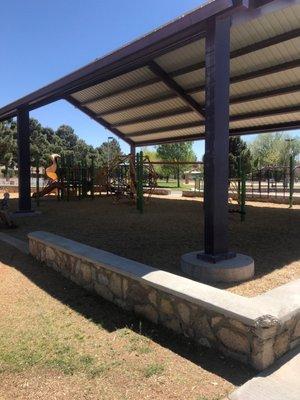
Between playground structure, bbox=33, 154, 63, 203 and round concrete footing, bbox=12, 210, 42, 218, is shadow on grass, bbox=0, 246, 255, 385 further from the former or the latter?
playground structure, bbox=33, 154, 63, 203

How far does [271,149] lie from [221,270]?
→ 179ft

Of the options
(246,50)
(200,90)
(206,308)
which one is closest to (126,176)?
(200,90)

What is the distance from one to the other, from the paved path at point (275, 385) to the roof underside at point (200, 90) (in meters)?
4.90

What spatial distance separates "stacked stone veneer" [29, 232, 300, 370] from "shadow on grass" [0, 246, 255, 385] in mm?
83

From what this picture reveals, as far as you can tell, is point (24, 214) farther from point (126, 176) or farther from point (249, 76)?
point (126, 176)

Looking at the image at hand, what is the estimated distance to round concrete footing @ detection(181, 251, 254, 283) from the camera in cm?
510

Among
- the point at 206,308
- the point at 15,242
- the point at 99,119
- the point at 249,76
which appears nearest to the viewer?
the point at 206,308

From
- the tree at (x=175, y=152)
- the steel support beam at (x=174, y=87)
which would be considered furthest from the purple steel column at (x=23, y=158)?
the tree at (x=175, y=152)

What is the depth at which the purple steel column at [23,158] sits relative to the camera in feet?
44.7

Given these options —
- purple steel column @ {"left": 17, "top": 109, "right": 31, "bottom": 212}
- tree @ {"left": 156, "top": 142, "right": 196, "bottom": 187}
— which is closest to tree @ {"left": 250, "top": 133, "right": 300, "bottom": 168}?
tree @ {"left": 156, "top": 142, "right": 196, "bottom": 187}

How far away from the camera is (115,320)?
4488 mm

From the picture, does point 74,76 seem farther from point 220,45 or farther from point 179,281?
point 179,281

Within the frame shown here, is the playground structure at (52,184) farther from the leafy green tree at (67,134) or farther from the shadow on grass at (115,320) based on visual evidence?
the leafy green tree at (67,134)

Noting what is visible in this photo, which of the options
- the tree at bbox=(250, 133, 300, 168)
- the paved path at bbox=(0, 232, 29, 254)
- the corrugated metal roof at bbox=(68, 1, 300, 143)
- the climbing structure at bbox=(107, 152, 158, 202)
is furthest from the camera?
the tree at bbox=(250, 133, 300, 168)
